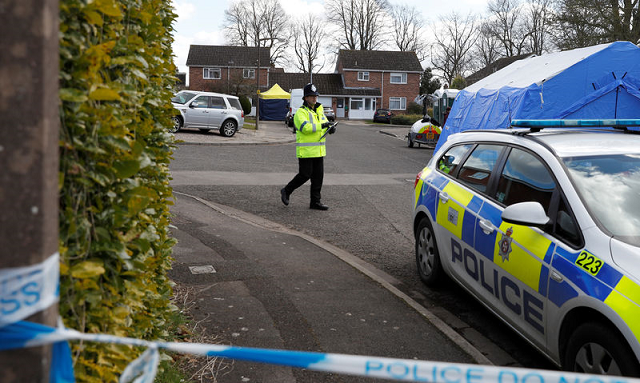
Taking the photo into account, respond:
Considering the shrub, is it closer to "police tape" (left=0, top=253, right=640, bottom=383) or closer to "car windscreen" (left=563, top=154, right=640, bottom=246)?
"car windscreen" (left=563, top=154, right=640, bottom=246)

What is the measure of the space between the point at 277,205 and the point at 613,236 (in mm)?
7299

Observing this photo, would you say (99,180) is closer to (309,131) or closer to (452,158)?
(452,158)

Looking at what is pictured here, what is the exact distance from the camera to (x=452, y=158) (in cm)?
580

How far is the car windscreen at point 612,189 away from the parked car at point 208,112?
21862 millimetres

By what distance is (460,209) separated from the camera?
5035 mm

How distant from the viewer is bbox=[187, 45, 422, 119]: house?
6619 centimetres

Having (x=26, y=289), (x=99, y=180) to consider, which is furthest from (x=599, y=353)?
(x=26, y=289)

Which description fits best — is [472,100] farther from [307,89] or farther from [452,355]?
[452,355]

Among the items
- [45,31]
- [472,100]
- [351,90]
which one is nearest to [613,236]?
[45,31]

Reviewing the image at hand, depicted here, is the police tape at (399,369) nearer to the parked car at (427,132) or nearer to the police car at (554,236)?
the police car at (554,236)

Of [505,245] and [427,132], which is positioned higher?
[427,132]

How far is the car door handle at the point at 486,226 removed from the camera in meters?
4.40

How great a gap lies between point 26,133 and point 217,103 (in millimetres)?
25144

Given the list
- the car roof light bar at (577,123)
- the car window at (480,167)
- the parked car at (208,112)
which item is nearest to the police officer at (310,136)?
the car window at (480,167)
